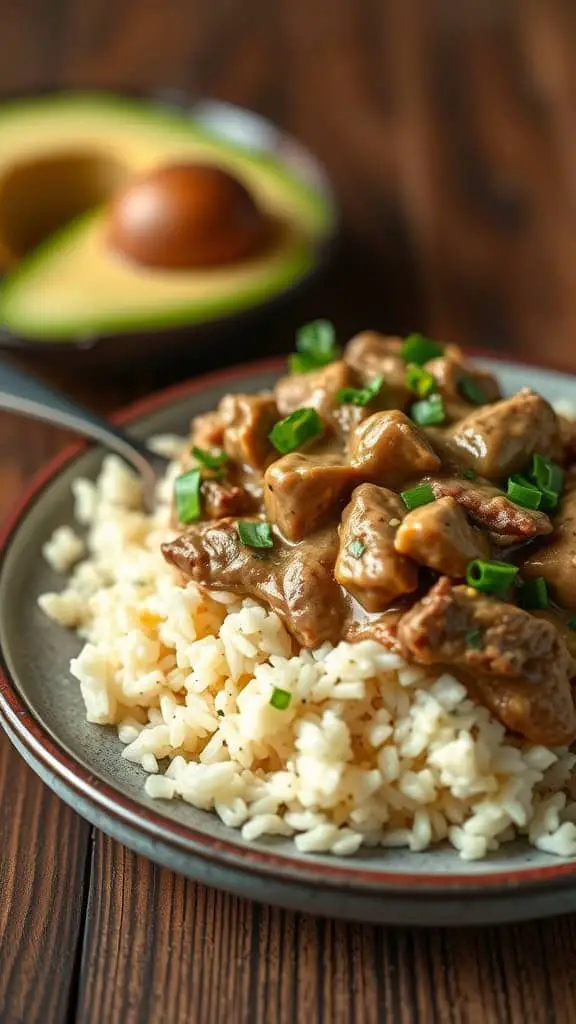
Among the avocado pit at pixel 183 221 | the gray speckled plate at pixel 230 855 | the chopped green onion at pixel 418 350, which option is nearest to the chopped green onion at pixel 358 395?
the chopped green onion at pixel 418 350

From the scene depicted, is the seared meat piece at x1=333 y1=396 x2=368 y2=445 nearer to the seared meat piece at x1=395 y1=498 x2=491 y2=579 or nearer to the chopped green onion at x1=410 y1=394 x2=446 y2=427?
the chopped green onion at x1=410 y1=394 x2=446 y2=427

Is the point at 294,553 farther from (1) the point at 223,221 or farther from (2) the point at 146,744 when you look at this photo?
(1) the point at 223,221

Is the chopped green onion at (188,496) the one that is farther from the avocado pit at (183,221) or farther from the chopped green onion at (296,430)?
the avocado pit at (183,221)

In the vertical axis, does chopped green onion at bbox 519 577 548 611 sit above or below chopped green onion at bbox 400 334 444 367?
below

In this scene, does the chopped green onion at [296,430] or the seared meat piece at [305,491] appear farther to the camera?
the chopped green onion at [296,430]

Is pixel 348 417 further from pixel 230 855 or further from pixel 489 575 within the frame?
pixel 230 855

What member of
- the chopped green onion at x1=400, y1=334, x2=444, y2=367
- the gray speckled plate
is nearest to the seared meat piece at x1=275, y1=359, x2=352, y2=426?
the chopped green onion at x1=400, y1=334, x2=444, y2=367

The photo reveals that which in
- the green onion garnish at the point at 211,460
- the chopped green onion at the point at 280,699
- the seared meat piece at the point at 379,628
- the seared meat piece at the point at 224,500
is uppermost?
the green onion garnish at the point at 211,460
